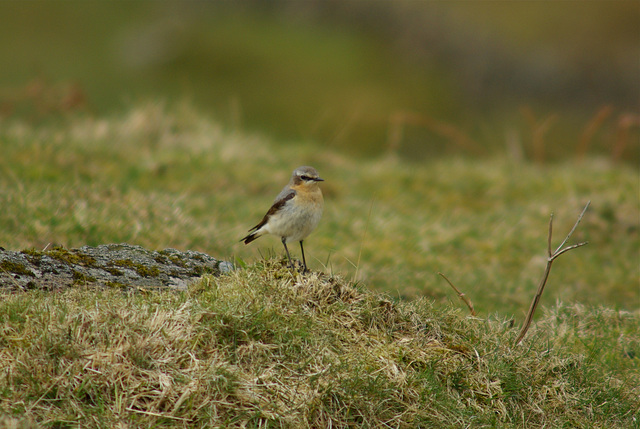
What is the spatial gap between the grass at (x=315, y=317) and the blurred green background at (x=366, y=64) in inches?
283

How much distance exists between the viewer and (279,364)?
12.0ft

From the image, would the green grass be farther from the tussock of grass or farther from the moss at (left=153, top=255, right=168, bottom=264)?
the moss at (left=153, top=255, right=168, bottom=264)

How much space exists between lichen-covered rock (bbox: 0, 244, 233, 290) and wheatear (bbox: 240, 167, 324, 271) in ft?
2.41

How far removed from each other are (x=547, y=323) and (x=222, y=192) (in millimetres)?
4848

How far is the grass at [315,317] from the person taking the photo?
3.40 meters

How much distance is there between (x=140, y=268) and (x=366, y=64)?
19658mm

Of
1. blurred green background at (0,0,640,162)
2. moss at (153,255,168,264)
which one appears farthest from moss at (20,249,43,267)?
blurred green background at (0,0,640,162)

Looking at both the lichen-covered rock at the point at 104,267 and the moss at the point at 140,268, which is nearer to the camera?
the lichen-covered rock at the point at 104,267

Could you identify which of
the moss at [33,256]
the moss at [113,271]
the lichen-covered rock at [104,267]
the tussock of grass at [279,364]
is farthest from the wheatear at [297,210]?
the moss at [33,256]

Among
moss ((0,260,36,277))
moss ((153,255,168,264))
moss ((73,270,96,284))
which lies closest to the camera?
moss ((0,260,36,277))

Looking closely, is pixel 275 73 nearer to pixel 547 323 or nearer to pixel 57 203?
pixel 57 203

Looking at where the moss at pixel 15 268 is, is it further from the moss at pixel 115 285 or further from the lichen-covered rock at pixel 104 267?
the moss at pixel 115 285

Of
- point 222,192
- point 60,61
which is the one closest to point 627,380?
point 222,192

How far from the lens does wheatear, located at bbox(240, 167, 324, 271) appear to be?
17.5 ft
